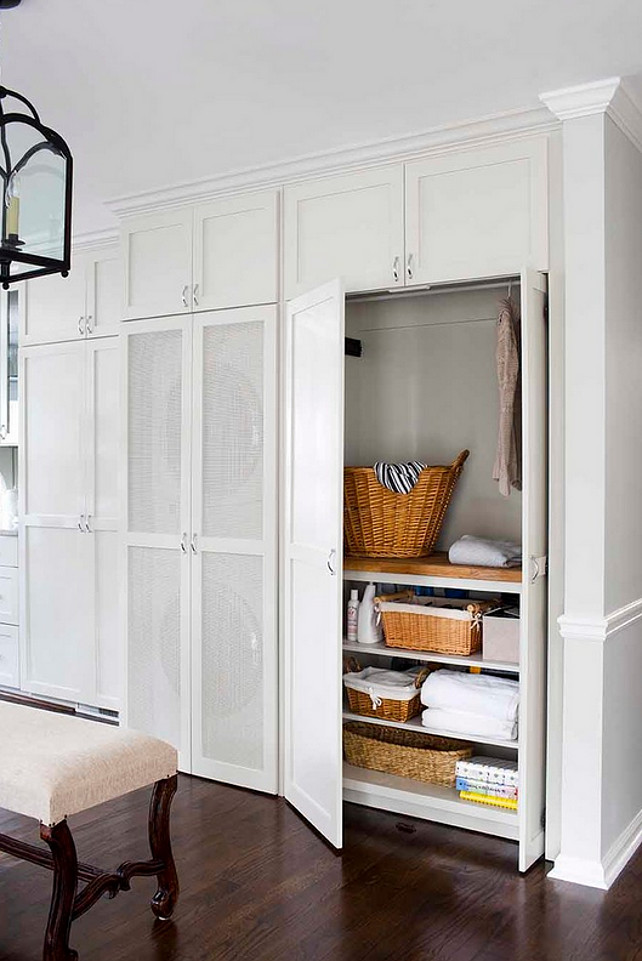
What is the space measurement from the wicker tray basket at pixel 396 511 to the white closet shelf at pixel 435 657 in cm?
35

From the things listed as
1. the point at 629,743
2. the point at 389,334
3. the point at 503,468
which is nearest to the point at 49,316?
the point at 389,334

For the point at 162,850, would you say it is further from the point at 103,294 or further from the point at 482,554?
the point at 103,294

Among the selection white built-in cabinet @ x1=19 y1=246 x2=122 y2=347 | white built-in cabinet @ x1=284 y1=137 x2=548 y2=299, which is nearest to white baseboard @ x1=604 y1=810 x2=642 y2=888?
white built-in cabinet @ x1=284 y1=137 x2=548 y2=299

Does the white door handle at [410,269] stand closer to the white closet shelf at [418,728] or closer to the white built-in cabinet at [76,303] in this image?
the white closet shelf at [418,728]

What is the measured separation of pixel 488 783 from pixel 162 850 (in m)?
1.20

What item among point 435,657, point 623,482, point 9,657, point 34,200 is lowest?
point 9,657

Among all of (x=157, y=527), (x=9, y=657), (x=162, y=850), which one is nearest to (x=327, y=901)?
(x=162, y=850)

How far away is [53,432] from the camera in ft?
16.3

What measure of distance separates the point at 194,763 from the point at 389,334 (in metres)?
1.97

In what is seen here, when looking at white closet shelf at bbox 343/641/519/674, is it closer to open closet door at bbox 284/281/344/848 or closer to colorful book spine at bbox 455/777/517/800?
open closet door at bbox 284/281/344/848

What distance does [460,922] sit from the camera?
270cm

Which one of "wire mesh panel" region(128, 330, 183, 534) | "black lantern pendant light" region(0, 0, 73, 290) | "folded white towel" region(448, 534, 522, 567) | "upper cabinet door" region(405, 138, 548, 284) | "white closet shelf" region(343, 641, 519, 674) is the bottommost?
"white closet shelf" region(343, 641, 519, 674)

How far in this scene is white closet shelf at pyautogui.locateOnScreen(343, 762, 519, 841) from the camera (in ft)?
10.8

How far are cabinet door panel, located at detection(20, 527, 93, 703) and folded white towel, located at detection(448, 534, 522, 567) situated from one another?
2.15 metres
